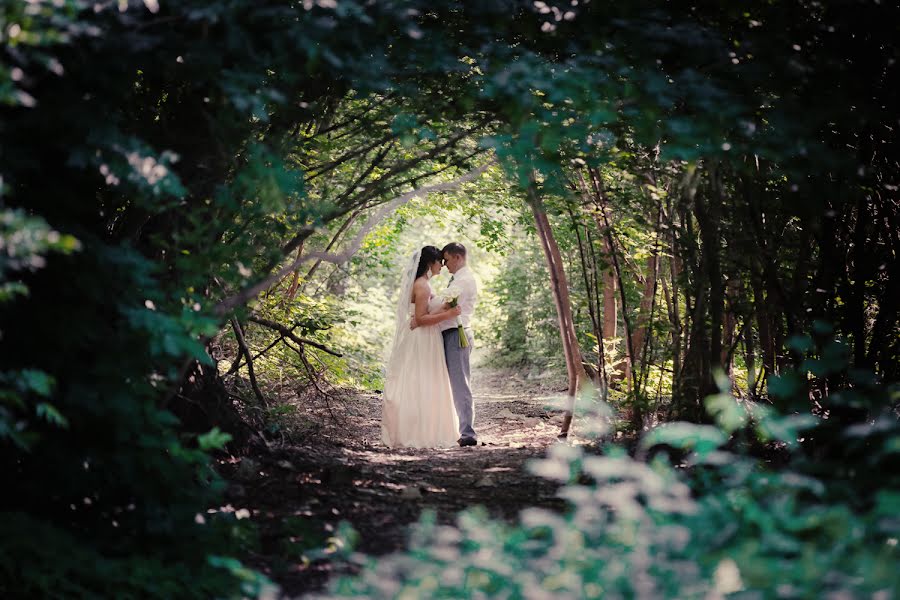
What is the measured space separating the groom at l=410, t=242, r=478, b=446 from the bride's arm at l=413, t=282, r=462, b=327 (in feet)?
0.41

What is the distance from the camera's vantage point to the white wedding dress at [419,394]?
8.73 meters

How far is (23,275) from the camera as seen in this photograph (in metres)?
3.22

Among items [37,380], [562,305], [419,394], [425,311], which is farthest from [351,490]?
[425,311]

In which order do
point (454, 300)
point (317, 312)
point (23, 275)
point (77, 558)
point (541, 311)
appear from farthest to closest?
point (541, 311), point (317, 312), point (454, 300), point (23, 275), point (77, 558)

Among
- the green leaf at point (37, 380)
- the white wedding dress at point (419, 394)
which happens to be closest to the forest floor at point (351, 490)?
the white wedding dress at point (419, 394)

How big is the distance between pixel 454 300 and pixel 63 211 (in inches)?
214

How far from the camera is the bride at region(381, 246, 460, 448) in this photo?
28.5ft

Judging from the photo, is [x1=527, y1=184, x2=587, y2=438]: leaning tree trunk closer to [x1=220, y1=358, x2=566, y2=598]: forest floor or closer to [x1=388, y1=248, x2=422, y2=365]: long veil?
[x1=220, y1=358, x2=566, y2=598]: forest floor

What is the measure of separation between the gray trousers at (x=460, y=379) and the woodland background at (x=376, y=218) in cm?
282

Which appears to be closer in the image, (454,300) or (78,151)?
(78,151)

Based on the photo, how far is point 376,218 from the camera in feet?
14.1

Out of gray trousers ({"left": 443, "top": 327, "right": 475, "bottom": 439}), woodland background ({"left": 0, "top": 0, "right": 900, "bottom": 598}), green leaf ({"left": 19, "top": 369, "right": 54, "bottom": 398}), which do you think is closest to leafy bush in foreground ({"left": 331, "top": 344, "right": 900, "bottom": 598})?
woodland background ({"left": 0, "top": 0, "right": 900, "bottom": 598})

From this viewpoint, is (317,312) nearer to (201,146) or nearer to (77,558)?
(201,146)

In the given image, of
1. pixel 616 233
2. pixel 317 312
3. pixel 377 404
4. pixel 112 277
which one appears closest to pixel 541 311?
pixel 377 404
